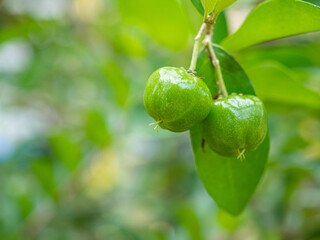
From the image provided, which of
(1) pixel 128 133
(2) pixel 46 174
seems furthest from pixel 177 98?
(2) pixel 46 174

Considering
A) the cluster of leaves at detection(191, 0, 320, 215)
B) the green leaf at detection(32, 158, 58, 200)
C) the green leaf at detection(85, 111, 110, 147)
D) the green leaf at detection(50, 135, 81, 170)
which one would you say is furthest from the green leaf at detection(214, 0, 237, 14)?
the green leaf at detection(32, 158, 58, 200)

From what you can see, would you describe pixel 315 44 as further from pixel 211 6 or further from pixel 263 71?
pixel 211 6

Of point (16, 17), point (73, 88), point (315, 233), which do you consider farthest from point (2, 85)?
point (315, 233)

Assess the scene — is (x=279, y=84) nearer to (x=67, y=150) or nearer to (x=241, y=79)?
(x=241, y=79)

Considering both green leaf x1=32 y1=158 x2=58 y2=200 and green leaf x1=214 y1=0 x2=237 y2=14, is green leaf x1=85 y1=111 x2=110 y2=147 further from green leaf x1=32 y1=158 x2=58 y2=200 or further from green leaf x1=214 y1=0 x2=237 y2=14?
green leaf x1=214 y1=0 x2=237 y2=14

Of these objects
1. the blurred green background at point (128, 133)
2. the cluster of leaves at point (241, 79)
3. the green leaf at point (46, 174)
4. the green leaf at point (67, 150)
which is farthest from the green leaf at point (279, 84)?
the green leaf at point (46, 174)

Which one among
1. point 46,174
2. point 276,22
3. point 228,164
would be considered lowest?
point 46,174
